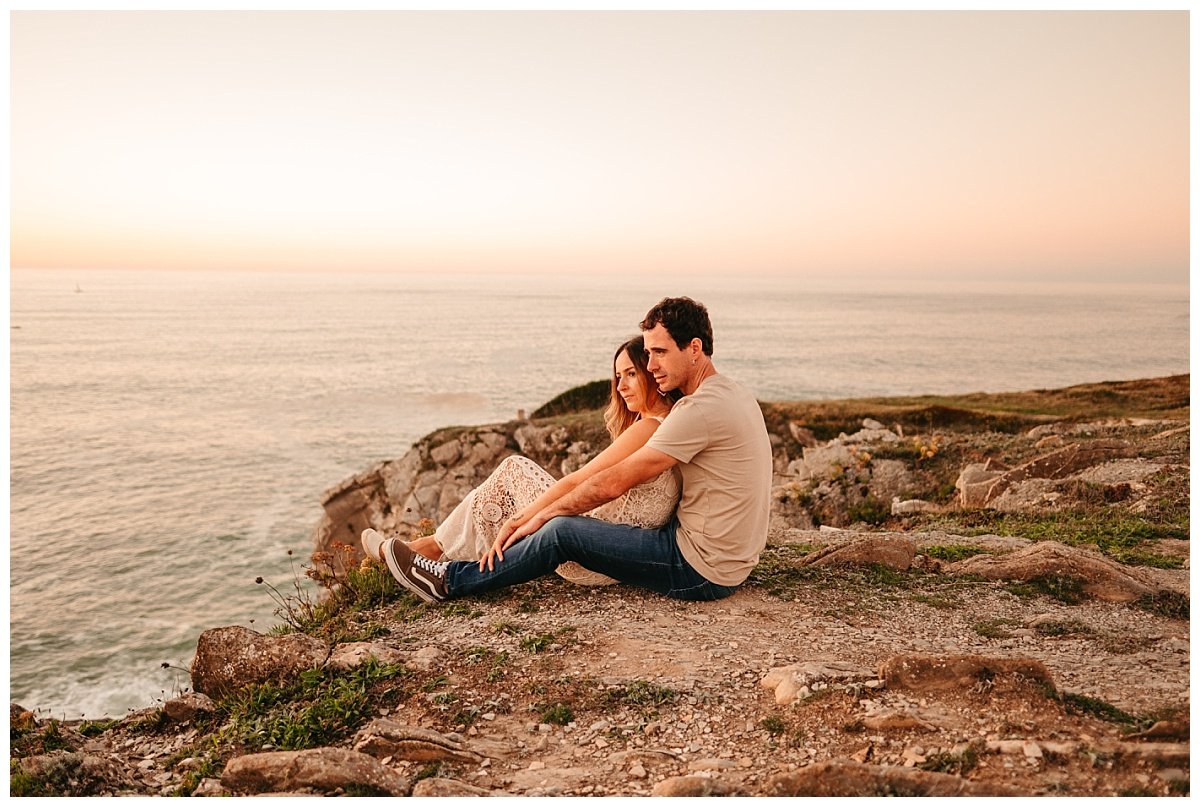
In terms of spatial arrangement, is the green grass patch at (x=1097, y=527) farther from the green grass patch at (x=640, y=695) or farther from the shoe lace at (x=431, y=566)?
the shoe lace at (x=431, y=566)

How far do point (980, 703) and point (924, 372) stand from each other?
295ft

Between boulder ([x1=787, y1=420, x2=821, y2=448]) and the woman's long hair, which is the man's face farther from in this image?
boulder ([x1=787, y1=420, x2=821, y2=448])

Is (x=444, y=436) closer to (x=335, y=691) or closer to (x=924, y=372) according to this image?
(x=335, y=691)

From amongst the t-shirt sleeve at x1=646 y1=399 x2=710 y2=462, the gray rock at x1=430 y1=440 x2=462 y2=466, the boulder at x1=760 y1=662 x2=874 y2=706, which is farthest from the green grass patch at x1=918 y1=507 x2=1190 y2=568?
the gray rock at x1=430 y1=440 x2=462 y2=466

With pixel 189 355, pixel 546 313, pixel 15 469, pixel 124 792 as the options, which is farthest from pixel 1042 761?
pixel 546 313

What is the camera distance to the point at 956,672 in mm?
5156

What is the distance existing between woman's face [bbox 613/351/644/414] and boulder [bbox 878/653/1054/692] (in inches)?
114

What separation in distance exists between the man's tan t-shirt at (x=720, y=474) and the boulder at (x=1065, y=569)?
130 inches

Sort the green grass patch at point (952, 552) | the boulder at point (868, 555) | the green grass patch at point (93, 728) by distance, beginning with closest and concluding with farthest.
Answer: the green grass patch at point (93, 728) → the boulder at point (868, 555) → the green grass patch at point (952, 552)

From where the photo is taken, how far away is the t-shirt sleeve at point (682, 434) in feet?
19.9

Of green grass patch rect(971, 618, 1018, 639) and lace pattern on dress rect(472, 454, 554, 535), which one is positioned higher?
lace pattern on dress rect(472, 454, 554, 535)

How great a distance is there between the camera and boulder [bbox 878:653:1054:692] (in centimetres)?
501

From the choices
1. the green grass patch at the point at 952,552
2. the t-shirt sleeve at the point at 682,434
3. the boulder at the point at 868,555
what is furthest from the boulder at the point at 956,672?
the green grass patch at the point at 952,552

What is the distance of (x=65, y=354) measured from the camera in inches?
3492
